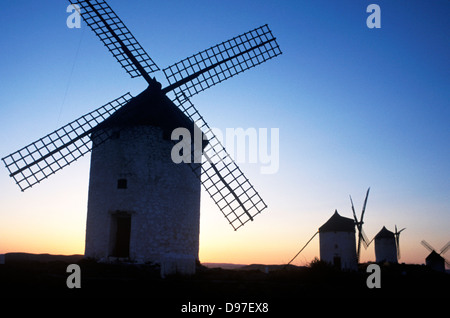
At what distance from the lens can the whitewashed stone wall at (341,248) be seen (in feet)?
86.8

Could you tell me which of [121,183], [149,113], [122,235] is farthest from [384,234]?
[121,183]

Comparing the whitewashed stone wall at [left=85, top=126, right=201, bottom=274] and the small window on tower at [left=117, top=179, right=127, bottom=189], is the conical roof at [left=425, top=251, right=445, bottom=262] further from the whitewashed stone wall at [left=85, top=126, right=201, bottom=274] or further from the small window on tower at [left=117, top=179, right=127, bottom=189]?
the small window on tower at [left=117, top=179, right=127, bottom=189]

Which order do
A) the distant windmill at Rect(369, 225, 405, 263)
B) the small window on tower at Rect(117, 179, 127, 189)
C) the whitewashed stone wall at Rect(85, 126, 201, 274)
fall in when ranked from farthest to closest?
the distant windmill at Rect(369, 225, 405, 263) < the small window on tower at Rect(117, 179, 127, 189) < the whitewashed stone wall at Rect(85, 126, 201, 274)

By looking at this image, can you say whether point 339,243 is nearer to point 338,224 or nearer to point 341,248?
point 341,248

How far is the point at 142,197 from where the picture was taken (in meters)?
14.9

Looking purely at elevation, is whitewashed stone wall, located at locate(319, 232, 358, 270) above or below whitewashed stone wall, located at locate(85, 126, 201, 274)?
below

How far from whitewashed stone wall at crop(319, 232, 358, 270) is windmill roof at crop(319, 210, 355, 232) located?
0.27 meters

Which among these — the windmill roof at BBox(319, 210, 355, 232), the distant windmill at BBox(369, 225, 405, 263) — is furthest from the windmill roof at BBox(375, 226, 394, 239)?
the windmill roof at BBox(319, 210, 355, 232)

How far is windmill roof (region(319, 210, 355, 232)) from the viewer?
27.0 metres

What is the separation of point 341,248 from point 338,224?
161 centimetres

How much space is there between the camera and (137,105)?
1557 cm
